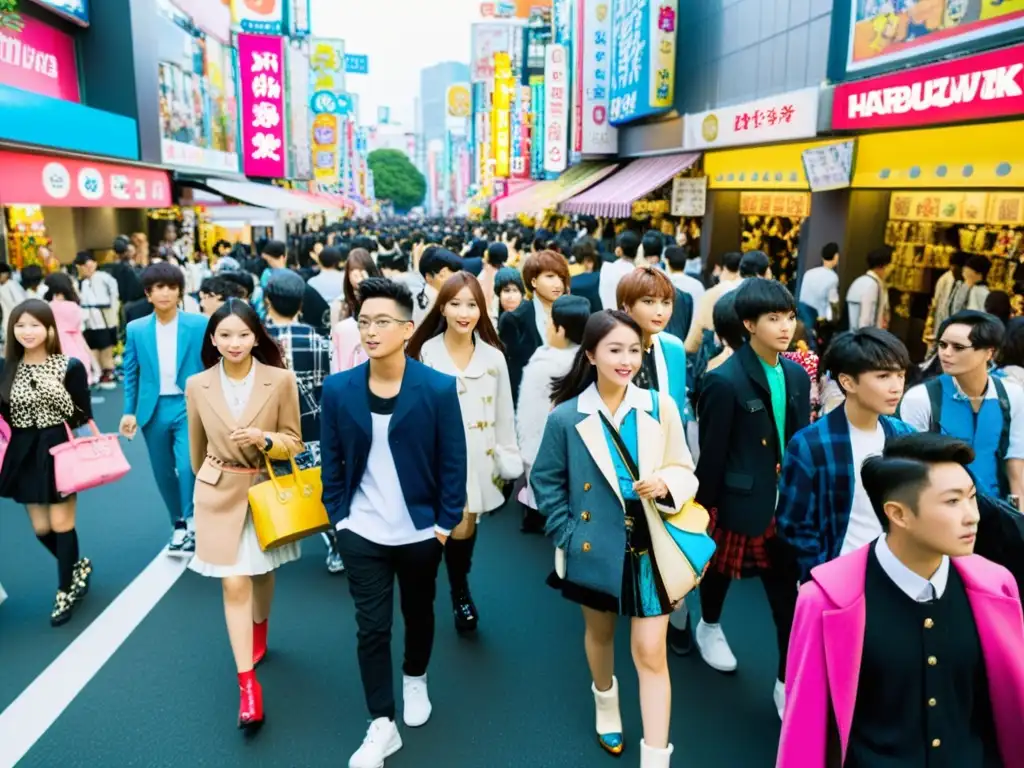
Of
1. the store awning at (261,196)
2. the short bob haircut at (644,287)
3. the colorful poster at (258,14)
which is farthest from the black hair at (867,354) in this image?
the colorful poster at (258,14)

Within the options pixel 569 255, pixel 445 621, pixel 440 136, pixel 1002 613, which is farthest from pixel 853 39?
pixel 440 136

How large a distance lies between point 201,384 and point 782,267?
1141 cm

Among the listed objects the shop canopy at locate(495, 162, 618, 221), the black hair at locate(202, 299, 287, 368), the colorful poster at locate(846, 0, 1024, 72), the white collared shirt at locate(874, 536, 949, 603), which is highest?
the colorful poster at locate(846, 0, 1024, 72)

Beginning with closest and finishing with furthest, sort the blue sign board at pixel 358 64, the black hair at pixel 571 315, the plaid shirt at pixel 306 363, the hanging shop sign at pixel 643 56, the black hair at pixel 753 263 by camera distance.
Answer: the black hair at pixel 571 315
the plaid shirt at pixel 306 363
the black hair at pixel 753 263
the hanging shop sign at pixel 643 56
the blue sign board at pixel 358 64

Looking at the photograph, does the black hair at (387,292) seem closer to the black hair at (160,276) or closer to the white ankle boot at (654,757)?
the white ankle boot at (654,757)

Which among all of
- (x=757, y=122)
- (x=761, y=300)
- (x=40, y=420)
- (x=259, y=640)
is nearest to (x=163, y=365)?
(x=40, y=420)

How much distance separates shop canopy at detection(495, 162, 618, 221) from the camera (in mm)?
18359

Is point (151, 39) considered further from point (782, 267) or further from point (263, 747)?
point (263, 747)

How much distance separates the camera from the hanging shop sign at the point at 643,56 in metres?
14.3

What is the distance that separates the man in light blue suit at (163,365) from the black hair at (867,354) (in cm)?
351

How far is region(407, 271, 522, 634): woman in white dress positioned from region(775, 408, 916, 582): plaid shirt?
1.40 meters

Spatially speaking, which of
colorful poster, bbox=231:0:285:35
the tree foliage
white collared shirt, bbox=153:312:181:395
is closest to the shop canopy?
colorful poster, bbox=231:0:285:35

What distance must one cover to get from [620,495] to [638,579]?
0.32 meters

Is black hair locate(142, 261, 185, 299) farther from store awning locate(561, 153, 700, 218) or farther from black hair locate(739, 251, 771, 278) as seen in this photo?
store awning locate(561, 153, 700, 218)
